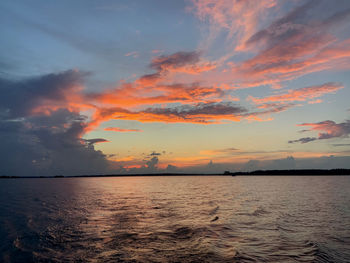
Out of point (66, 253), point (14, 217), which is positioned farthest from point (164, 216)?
point (14, 217)

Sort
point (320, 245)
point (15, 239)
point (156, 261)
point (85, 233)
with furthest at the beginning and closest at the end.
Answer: point (85, 233)
point (15, 239)
point (320, 245)
point (156, 261)

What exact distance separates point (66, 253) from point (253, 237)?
16.8 metres

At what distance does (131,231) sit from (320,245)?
713 inches

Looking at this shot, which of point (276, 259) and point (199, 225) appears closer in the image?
point (276, 259)

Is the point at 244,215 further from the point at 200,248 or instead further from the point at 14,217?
the point at 14,217

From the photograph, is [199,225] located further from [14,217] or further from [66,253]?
[14,217]

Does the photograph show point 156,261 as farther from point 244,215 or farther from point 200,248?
point 244,215

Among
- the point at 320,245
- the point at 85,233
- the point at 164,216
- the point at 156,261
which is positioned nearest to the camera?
the point at 156,261

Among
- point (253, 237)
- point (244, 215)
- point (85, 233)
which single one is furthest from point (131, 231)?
point (244, 215)

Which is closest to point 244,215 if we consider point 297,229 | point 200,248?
point 297,229

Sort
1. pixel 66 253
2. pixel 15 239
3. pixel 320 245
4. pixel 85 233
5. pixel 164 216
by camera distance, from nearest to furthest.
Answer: pixel 66 253, pixel 320 245, pixel 15 239, pixel 85 233, pixel 164 216

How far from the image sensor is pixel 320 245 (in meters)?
19.8

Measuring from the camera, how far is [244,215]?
112 ft

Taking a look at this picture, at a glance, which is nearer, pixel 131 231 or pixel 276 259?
pixel 276 259
